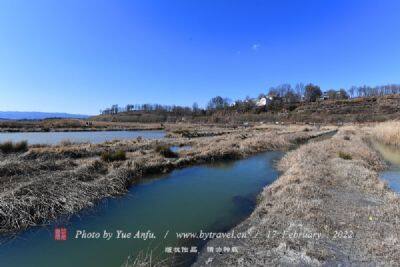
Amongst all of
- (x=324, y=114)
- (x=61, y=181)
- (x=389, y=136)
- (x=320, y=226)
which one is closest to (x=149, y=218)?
(x=61, y=181)

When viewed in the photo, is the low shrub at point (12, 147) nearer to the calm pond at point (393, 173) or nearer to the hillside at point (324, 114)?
the calm pond at point (393, 173)

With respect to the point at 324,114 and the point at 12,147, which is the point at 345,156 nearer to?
the point at 12,147

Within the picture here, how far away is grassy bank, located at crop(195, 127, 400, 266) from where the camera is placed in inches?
240

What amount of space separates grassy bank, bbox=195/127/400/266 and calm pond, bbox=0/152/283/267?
123cm

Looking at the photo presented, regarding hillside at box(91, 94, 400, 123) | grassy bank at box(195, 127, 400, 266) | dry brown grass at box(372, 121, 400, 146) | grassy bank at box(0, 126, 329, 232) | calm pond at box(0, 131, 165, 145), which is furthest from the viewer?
hillside at box(91, 94, 400, 123)

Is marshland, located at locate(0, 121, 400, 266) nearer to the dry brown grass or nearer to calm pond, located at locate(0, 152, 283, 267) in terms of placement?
calm pond, located at locate(0, 152, 283, 267)

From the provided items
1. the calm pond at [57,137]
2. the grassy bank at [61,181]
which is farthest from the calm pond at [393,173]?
the calm pond at [57,137]

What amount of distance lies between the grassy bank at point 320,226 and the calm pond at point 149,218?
4.03ft

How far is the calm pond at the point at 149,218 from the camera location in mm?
7086

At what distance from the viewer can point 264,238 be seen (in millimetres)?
7141

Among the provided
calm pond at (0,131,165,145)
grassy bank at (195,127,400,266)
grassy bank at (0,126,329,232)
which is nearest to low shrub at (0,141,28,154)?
grassy bank at (0,126,329,232)

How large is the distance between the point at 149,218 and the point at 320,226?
18.3 ft

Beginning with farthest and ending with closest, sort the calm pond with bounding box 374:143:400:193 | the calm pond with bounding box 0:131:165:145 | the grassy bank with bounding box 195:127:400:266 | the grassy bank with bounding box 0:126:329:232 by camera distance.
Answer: the calm pond with bounding box 0:131:165:145
the calm pond with bounding box 374:143:400:193
the grassy bank with bounding box 0:126:329:232
the grassy bank with bounding box 195:127:400:266

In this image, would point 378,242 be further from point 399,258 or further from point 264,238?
point 264,238
